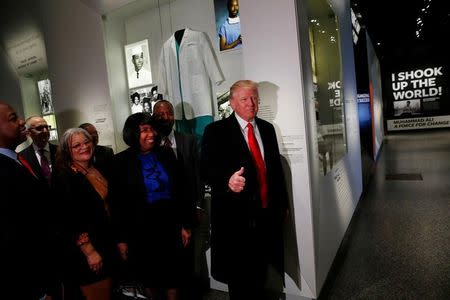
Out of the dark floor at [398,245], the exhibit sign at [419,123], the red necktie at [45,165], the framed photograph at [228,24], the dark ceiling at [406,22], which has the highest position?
the dark ceiling at [406,22]

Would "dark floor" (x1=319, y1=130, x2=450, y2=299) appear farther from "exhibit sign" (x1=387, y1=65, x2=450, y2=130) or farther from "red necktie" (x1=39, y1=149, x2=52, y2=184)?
"exhibit sign" (x1=387, y1=65, x2=450, y2=130)

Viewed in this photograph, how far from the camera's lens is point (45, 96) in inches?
156

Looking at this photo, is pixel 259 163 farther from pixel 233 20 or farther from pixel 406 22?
pixel 406 22

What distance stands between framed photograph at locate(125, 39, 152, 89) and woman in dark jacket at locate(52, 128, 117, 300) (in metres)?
1.43

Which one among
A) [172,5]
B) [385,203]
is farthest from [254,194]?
[385,203]

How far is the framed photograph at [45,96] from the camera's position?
3913mm

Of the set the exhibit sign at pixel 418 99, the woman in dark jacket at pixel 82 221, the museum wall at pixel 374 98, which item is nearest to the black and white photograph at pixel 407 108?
the exhibit sign at pixel 418 99

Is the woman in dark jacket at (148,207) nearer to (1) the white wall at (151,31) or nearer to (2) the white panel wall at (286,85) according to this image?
(2) the white panel wall at (286,85)

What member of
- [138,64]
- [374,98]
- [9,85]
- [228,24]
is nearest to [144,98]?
[138,64]

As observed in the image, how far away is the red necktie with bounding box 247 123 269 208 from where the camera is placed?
2.00 meters

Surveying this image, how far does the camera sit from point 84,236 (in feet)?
6.06

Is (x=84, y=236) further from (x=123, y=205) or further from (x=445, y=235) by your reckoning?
(x=445, y=235)

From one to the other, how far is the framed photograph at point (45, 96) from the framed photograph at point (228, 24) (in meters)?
2.44

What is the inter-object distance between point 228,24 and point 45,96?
2675 mm
